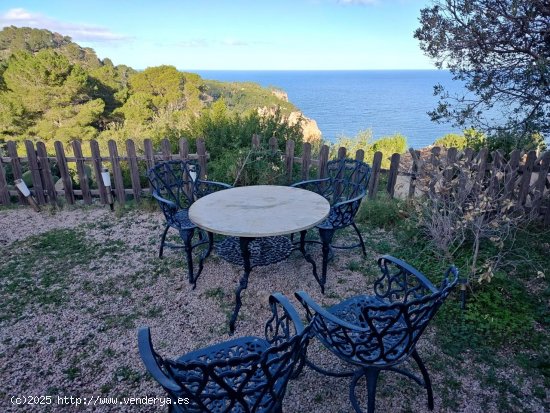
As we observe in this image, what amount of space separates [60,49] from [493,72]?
101ft

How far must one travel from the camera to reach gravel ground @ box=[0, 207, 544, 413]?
2133 millimetres

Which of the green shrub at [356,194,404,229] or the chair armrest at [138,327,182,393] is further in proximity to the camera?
the green shrub at [356,194,404,229]

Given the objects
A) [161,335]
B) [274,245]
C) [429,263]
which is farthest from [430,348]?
[161,335]

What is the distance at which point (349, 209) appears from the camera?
3.29 m

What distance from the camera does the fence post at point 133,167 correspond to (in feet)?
16.9

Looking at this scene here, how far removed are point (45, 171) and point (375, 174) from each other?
16.7 feet

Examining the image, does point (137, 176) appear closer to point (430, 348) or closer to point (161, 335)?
point (161, 335)

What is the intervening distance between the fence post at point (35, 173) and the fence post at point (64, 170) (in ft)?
1.09

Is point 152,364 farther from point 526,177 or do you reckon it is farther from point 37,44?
point 37,44

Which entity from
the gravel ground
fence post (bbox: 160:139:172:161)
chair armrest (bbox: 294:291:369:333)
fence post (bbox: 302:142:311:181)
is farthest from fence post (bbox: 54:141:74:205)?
chair armrest (bbox: 294:291:369:333)

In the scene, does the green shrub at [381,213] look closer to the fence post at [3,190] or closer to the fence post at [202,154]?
the fence post at [202,154]

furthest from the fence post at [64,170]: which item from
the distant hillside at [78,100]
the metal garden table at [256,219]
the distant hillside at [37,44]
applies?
the distant hillside at [37,44]

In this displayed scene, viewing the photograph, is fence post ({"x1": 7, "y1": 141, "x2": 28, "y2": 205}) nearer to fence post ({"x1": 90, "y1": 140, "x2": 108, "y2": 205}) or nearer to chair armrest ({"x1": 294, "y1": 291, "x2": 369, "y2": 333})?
fence post ({"x1": 90, "y1": 140, "x2": 108, "y2": 205})

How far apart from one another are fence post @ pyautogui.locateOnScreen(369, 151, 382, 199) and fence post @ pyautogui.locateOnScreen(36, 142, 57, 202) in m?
4.95
